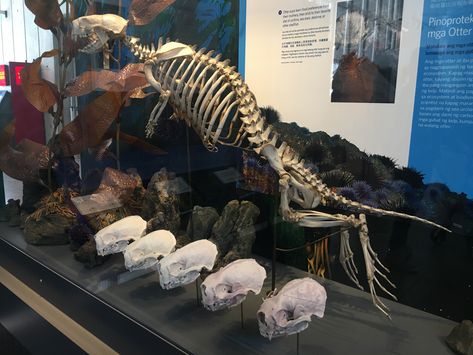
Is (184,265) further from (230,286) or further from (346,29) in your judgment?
(346,29)

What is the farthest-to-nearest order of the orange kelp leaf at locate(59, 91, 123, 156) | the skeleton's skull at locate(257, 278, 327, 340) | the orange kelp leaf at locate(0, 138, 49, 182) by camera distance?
the orange kelp leaf at locate(0, 138, 49, 182) → the orange kelp leaf at locate(59, 91, 123, 156) → the skeleton's skull at locate(257, 278, 327, 340)

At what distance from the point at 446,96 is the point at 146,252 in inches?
46.0

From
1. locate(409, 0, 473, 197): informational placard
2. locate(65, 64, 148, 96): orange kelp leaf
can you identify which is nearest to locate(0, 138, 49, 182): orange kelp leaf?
locate(65, 64, 148, 96): orange kelp leaf

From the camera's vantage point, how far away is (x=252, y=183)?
6.14 feet

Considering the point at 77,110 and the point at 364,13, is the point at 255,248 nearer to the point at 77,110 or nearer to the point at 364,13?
the point at 364,13

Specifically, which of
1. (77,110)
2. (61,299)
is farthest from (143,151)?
(61,299)

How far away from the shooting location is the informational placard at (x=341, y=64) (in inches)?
53.2

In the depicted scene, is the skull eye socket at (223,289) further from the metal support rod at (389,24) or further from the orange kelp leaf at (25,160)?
the orange kelp leaf at (25,160)

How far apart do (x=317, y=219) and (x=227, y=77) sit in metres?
0.63

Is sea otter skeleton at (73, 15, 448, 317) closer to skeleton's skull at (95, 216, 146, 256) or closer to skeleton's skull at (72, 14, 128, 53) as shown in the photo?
skeleton's skull at (72, 14, 128, 53)

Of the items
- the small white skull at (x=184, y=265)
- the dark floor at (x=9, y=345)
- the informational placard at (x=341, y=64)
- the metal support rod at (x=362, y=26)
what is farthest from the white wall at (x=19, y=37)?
the metal support rod at (x=362, y=26)

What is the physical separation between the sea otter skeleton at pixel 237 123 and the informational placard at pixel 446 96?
0.20 meters

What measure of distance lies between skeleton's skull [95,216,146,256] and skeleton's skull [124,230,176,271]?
0.41ft

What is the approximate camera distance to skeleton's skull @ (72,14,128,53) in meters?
1.79
